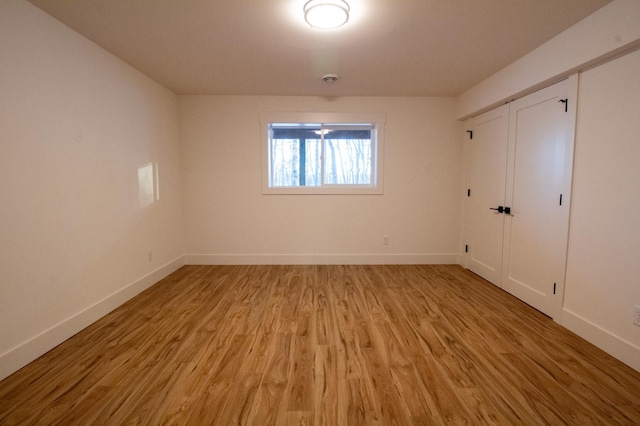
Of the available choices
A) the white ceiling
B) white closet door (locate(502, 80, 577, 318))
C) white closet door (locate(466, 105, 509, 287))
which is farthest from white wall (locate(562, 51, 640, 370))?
white closet door (locate(466, 105, 509, 287))

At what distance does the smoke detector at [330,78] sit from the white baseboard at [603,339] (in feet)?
10.8

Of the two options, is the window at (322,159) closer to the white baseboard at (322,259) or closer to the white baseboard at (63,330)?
the white baseboard at (322,259)

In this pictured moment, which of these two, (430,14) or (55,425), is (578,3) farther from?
(55,425)

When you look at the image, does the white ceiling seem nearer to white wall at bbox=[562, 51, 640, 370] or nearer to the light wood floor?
white wall at bbox=[562, 51, 640, 370]

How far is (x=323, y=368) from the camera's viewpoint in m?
1.83

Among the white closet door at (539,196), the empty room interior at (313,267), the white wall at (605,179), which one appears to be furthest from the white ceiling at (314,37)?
the white closet door at (539,196)

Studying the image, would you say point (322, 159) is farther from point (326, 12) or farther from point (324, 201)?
point (326, 12)

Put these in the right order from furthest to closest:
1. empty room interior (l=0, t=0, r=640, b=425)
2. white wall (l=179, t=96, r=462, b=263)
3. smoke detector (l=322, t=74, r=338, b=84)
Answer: white wall (l=179, t=96, r=462, b=263) < smoke detector (l=322, t=74, r=338, b=84) < empty room interior (l=0, t=0, r=640, b=425)

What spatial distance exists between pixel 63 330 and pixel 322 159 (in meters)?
3.45

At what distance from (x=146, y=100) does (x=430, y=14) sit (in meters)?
3.21

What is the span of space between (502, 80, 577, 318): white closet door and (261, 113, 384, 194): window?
1.77 m

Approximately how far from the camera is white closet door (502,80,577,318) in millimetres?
2439

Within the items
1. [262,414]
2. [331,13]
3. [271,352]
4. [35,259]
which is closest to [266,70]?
[331,13]

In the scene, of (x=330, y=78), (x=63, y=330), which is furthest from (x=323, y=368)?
(x=330, y=78)
